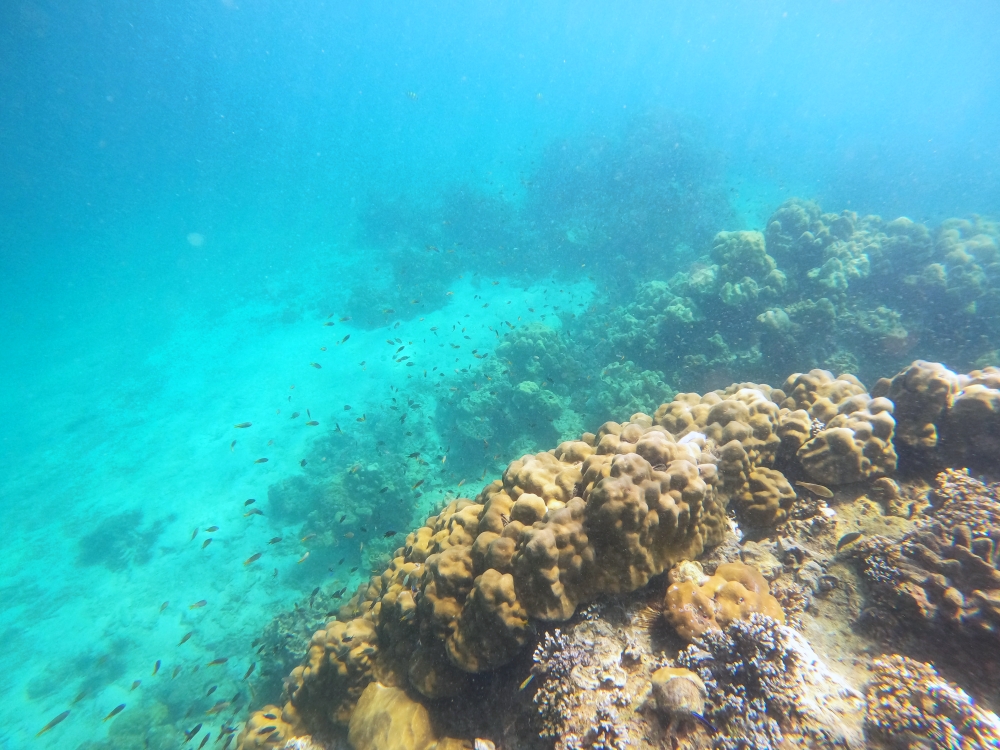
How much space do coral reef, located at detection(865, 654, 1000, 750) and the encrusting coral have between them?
0.63 m

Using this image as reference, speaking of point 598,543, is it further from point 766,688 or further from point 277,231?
point 277,231

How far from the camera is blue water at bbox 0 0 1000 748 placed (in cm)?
1491

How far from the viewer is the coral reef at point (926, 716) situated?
92.9 inches

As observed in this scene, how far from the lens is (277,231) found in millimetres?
53938

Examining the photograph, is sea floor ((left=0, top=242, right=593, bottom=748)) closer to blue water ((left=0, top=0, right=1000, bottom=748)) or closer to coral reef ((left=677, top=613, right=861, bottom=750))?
blue water ((left=0, top=0, right=1000, bottom=748))

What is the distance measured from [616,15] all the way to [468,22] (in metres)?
46.4

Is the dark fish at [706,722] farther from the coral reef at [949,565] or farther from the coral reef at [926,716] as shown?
the coral reef at [949,565]

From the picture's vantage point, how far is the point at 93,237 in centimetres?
8775

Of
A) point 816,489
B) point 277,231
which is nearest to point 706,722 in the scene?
point 816,489

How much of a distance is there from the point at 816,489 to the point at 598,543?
296 cm

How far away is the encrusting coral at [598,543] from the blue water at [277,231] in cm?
844

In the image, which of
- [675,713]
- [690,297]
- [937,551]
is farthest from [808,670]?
[690,297]

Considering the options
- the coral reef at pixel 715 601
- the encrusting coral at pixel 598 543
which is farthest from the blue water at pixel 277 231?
the coral reef at pixel 715 601

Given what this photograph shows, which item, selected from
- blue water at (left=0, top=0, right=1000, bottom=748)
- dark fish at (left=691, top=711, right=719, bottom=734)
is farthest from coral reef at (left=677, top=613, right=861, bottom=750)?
blue water at (left=0, top=0, right=1000, bottom=748)
